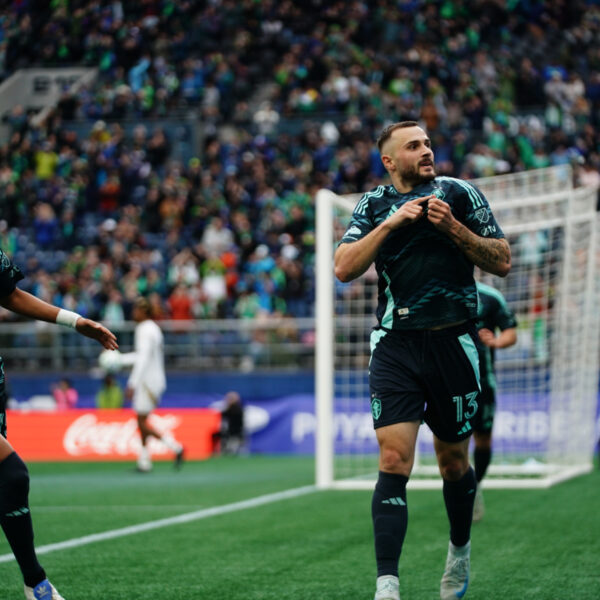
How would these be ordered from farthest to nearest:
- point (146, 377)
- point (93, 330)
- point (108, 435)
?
point (108, 435), point (146, 377), point (93, 330)

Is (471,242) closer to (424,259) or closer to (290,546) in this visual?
(424,259)

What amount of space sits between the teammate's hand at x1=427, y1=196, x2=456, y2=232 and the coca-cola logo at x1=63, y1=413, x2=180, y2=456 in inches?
578

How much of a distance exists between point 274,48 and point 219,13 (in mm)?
1889

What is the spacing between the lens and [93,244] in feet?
80.5

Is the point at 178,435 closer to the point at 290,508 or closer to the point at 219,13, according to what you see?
the point at 290,508

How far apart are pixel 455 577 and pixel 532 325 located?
8515 millimetres

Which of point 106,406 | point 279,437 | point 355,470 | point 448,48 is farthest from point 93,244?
point 355,470

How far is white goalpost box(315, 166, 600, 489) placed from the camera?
1180 centimetres

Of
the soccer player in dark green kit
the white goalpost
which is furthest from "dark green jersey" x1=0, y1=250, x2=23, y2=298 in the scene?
the white goalpost

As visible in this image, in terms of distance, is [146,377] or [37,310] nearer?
[37,310]

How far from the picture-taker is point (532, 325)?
13414 millimetres

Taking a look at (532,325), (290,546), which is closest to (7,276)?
(290,546)

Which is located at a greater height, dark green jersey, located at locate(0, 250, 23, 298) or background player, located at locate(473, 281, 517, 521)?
dark green jersey, located at locate(0, 250, 23, 298)

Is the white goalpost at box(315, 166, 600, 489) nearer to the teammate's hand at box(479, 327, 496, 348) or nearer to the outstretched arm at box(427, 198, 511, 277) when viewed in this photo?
the teammate's hand at box(479, 327, 496, 348)
